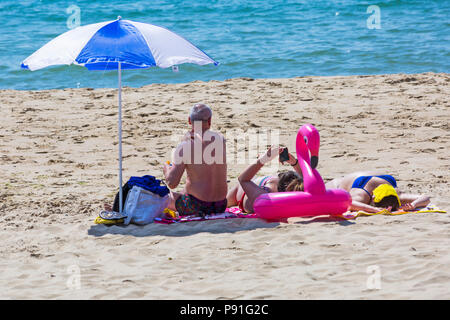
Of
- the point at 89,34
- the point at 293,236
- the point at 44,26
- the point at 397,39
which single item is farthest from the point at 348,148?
the point at 44,26

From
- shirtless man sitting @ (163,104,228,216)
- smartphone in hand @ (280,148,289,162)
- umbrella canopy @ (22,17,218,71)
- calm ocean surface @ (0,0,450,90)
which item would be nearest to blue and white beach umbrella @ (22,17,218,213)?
umbrella canopy @ (22,17,218,71)

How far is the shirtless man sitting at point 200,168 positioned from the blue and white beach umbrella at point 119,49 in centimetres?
47

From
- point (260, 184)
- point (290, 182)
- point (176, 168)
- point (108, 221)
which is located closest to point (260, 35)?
point (260, 184)

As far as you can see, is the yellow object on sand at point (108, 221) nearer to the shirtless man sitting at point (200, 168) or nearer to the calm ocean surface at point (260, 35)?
the shirtless man sitting at point (200, 168)

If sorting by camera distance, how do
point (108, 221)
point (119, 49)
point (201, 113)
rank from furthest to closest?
point (108, 221) → point (201, 113) → point (119, 49)

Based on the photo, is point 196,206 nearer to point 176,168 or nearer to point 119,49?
point 176,168

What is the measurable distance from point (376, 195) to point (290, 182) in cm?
78

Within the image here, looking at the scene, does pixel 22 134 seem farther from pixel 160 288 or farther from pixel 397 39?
pixel 397 39

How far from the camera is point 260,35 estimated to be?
1769 centimetres

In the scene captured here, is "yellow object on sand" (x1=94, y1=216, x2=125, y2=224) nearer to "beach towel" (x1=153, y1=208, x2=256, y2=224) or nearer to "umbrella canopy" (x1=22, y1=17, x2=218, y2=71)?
"beach towel" (x1=153, y1=208, x2=256, y2=224)

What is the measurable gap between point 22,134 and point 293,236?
16.7ft

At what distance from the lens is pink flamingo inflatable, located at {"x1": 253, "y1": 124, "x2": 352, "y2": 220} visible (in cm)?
534

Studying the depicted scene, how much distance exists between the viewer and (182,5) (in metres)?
22.9
